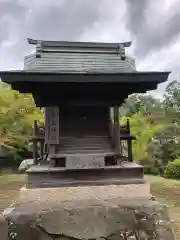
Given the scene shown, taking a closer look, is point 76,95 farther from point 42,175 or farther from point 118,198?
point 118,198

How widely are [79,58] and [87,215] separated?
2.23 m

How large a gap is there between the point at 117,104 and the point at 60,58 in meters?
Result: 1.09

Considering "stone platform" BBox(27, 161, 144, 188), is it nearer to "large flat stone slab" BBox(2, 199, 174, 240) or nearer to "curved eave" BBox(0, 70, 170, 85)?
"large flat stone slab" BBox(2, 199, 174, 240)

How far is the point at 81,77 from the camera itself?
12.4 feet

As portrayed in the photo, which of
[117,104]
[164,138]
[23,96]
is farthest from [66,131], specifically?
[164,138]

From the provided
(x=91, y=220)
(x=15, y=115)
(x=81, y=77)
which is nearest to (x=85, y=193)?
(x=91, y=220)

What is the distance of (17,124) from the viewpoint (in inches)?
411

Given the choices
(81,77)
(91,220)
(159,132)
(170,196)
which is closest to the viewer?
(81,77)

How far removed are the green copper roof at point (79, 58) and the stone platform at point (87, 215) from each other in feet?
5.50

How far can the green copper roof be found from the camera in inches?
159

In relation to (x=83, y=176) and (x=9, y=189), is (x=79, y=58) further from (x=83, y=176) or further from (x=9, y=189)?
(x=9, y=189)

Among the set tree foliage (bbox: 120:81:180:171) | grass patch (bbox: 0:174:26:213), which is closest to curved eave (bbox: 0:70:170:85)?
grass patch (bbox: 0:174:26:213)

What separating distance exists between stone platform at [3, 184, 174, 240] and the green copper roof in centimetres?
168

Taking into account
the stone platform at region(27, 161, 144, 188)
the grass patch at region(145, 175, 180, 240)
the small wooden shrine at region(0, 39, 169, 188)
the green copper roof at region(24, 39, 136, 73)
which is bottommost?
the grass patch at region(145, 175, 180, 240)
